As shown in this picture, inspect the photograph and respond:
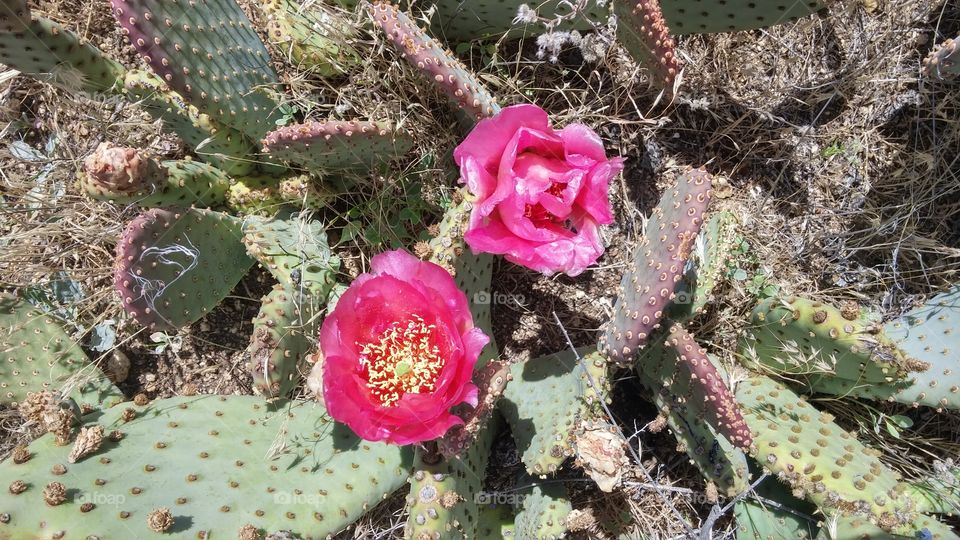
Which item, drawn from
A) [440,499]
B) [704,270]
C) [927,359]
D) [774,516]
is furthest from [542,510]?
[927,359]

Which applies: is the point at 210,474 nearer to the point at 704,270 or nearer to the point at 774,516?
the point at 704,270

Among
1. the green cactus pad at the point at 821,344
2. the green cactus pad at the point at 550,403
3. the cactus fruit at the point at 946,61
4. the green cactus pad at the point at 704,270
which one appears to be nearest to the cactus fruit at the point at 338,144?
the green cactus pad at the point at 550,403

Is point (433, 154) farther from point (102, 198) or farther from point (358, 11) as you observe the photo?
point (102, 198)

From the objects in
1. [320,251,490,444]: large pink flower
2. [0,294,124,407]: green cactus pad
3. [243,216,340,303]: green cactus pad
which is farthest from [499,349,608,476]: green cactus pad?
[0,294,124,407]: green cactus pad

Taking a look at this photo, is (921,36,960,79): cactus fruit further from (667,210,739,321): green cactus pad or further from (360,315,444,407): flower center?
(360,315,444,407): flower center

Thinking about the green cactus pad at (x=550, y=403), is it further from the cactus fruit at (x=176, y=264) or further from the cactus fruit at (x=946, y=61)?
the cactus fruit at (x=946, y=61)
